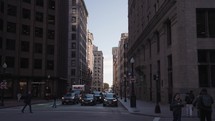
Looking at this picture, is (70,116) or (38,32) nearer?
(70,116)

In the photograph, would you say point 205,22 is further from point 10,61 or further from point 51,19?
point 51,19

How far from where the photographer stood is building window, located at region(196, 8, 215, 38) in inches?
1407

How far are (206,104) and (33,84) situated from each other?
64.1 m

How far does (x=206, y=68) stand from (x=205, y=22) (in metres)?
4.75

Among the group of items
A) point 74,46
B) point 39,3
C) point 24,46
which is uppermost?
point 39,3

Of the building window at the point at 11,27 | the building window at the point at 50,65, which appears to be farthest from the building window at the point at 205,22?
the building window at the point at 50,65

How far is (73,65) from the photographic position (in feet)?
419

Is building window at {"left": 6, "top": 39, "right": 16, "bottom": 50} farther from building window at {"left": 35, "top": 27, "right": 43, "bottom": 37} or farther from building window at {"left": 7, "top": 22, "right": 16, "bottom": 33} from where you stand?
building window at {"left": 35, "top": 27, "right": 43, "bottom": 37}

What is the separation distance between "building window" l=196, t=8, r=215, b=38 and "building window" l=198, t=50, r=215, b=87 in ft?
6.10

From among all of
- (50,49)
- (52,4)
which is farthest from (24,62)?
(52,4)

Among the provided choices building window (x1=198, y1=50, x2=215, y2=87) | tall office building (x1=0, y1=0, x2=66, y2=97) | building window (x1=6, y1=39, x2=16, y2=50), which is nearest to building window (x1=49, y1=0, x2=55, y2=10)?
tall office building (x1=0, y1=0, x2=66, y2=97)

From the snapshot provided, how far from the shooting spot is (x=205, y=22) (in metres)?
35.9

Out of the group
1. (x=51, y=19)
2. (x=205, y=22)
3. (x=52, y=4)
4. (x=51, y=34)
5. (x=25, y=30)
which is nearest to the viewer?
(x=205, y=22)

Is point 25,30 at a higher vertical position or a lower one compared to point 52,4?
lower
